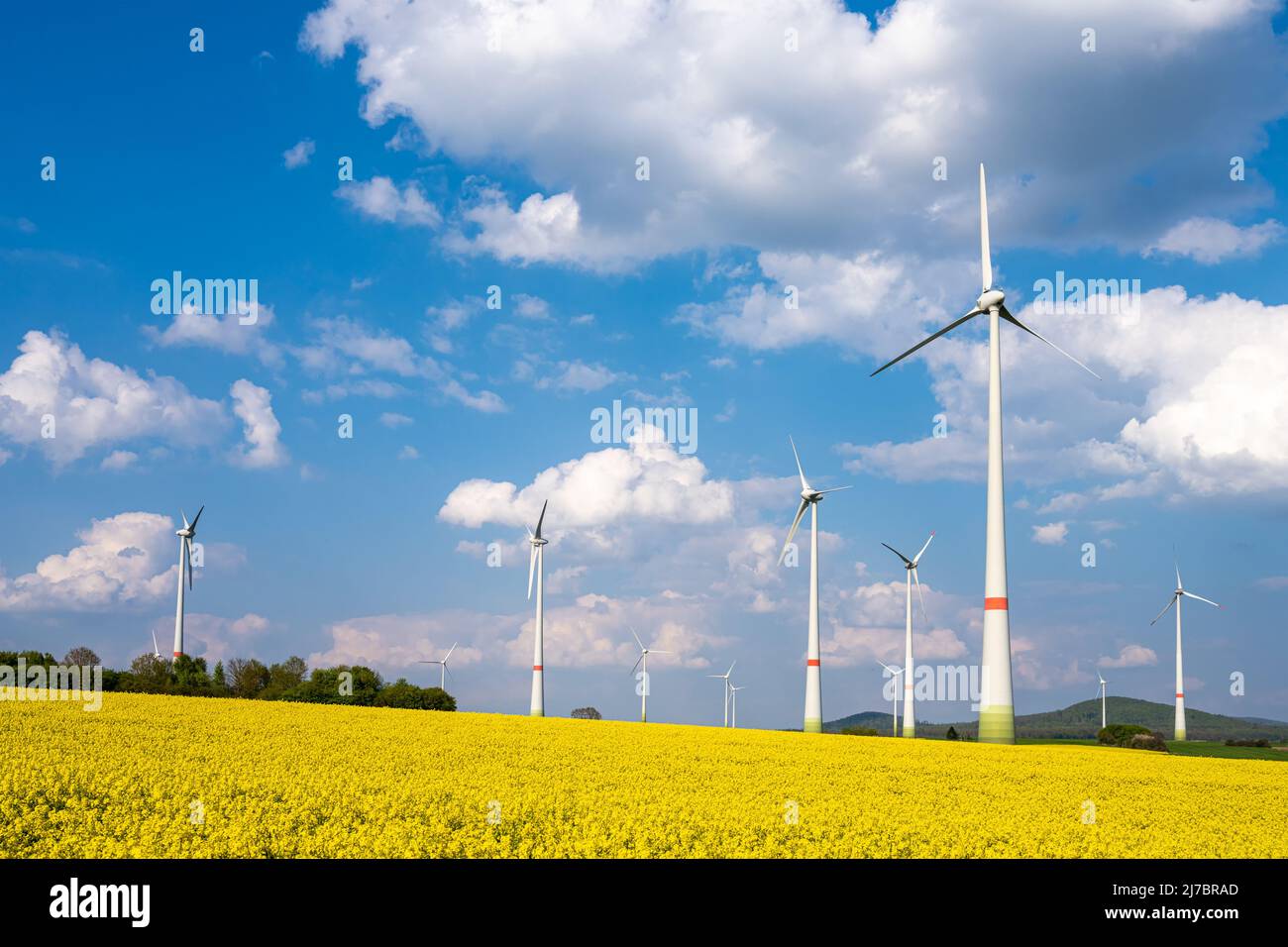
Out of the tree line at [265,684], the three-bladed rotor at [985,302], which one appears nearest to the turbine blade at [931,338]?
the three-bladed rotor at [985,302]

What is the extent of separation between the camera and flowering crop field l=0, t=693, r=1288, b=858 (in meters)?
16.0

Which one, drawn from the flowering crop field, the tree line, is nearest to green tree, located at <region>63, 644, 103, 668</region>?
the tree line

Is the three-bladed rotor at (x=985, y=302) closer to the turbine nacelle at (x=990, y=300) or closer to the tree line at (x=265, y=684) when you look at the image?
the turbine nacelle at (x=990, y=300)

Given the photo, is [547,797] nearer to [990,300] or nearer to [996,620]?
[996,620]

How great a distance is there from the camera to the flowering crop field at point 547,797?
16.0m

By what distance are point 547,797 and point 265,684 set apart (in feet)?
299

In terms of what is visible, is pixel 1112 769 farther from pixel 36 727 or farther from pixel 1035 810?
pixel 36 727

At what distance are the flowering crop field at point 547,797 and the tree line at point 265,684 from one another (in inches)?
1642

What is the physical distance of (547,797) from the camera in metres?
20.4

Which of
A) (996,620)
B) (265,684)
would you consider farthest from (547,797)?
(265,684)

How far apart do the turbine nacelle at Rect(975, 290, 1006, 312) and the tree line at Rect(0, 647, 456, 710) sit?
54752 millimetres

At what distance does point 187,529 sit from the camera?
118 metres
